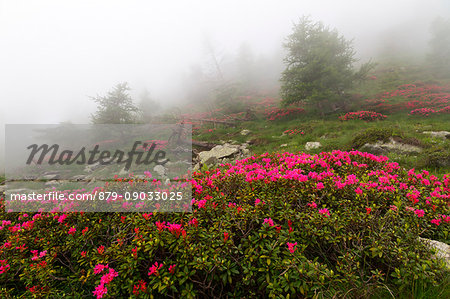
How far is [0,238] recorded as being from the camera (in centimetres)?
286

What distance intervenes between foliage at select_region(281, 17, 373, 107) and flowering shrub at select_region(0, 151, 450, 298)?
1393cm

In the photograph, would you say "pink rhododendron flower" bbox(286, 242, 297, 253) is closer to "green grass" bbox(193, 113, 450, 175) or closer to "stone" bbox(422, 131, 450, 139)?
"green grass" bbox(193, 113, 450, 175)

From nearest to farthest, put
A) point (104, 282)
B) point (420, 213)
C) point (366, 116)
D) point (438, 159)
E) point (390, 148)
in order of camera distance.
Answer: point (104, 282) → point (420, 213) → point (438, 159) → point (390, 148) → point (366, 116)

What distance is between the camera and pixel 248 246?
2.03 m

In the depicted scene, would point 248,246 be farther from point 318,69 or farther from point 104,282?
point 318,69

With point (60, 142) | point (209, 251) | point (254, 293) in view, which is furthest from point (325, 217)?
point (60, 142)

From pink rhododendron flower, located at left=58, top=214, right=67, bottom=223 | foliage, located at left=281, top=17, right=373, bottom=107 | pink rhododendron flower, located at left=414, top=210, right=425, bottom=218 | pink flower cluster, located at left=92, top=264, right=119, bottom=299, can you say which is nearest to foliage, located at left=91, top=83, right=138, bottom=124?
foliage, located at left=281, top=17, right=373, bottom=107

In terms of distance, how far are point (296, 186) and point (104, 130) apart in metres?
19.7

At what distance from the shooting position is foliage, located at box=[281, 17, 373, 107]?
15133 millimetres

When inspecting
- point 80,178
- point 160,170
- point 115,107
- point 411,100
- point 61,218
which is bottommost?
point 80,178

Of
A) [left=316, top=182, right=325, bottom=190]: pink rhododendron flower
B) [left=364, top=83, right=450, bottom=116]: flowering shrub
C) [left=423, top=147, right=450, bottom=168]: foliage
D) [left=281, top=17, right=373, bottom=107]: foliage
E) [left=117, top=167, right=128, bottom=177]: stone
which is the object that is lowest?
[left=117, top=167, right=128, bottom=177]: stone

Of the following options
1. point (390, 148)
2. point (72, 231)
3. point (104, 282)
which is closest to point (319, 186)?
point (104, 282)

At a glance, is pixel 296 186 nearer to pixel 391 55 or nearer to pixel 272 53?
pixel 391 55

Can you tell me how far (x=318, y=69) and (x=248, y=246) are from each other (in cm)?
1742
